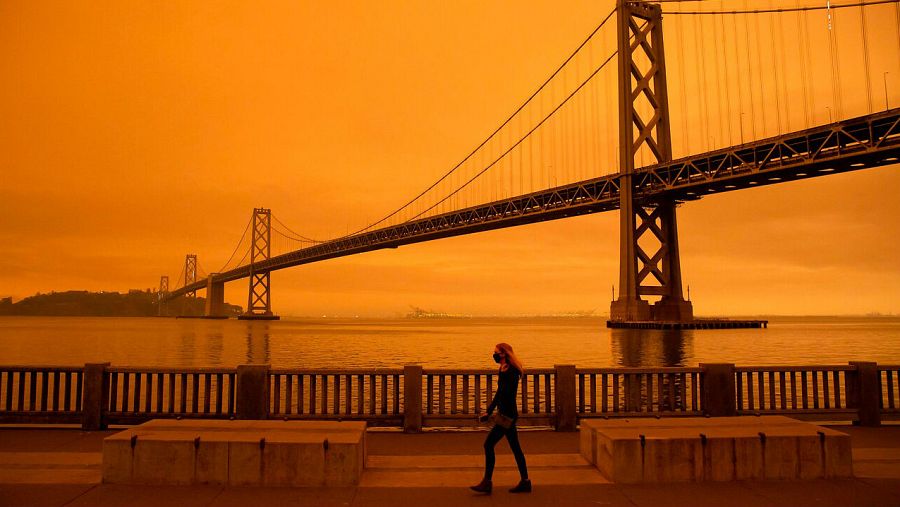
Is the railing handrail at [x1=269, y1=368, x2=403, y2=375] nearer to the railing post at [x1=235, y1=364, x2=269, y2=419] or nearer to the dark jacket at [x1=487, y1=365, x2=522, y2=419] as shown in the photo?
the railing post at [x1=235, y1=364, x2=269, y2=419]

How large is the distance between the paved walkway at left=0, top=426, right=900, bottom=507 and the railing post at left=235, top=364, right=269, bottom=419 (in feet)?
6.45

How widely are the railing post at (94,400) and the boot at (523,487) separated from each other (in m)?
6.52

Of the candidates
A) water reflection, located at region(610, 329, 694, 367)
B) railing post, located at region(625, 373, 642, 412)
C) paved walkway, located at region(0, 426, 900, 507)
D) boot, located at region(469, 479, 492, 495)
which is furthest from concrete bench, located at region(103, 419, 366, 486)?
water reflection, located at region(610, 329, 694, 367)

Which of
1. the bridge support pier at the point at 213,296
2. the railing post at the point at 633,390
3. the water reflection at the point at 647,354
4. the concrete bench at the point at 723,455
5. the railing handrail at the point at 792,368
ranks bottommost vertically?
the water reflection at the point at 647,354

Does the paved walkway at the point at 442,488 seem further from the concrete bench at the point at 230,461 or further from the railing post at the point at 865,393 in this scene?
the railing post at the point at 865,393

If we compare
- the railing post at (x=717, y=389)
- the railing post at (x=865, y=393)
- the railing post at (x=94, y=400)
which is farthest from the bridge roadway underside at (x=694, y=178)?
the railing post at (x=94, y=400)

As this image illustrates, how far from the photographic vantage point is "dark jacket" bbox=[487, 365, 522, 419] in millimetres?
6875

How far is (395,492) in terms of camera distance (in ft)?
22.8

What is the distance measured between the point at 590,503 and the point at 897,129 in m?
66.0

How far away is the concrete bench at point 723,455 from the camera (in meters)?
7.21

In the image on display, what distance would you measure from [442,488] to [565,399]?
368 cm

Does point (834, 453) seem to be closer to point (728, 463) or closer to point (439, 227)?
point (728, 463)

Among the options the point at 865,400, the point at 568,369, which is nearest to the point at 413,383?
the point at 568,369

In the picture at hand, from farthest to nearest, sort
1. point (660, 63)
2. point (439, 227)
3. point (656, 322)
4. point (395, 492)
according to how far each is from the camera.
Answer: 1. point (439, 227)
2. point (660, 63)
3. point (656, 322)
4. point (395, 492)
